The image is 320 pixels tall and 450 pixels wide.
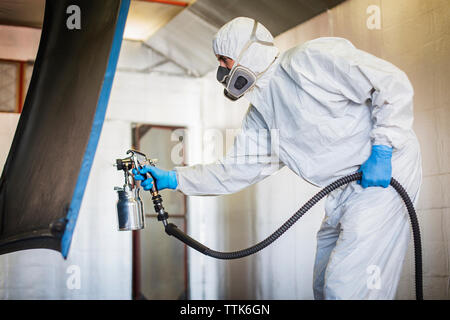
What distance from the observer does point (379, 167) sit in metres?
1.84

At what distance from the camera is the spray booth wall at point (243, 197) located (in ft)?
8.64

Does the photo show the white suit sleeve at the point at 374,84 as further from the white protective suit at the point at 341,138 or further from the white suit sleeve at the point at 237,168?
the white suit sleeve at the point at 237,168

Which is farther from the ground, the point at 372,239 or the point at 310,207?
the point at 310,207

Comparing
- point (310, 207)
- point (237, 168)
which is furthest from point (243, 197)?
point (310, 207)

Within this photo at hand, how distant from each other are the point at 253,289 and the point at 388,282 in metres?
2.50

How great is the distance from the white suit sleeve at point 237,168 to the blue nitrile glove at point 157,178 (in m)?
0.03

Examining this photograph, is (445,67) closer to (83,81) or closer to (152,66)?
(83,81)

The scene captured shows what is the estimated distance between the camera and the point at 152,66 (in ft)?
16.0

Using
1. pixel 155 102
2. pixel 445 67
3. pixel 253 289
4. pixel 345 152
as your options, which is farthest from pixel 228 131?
pixel 345 152

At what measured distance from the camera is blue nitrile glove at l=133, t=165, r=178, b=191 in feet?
7.10

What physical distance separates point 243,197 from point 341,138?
8.28ft

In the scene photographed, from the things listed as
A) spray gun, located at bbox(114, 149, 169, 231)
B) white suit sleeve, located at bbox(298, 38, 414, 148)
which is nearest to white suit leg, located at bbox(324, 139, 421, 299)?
white suit sleeve, located at bbox(298, 38, 414, 148)

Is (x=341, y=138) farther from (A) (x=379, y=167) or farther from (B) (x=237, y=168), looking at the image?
(B) (x=237, y=168)

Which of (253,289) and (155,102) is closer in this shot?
(253,289)
